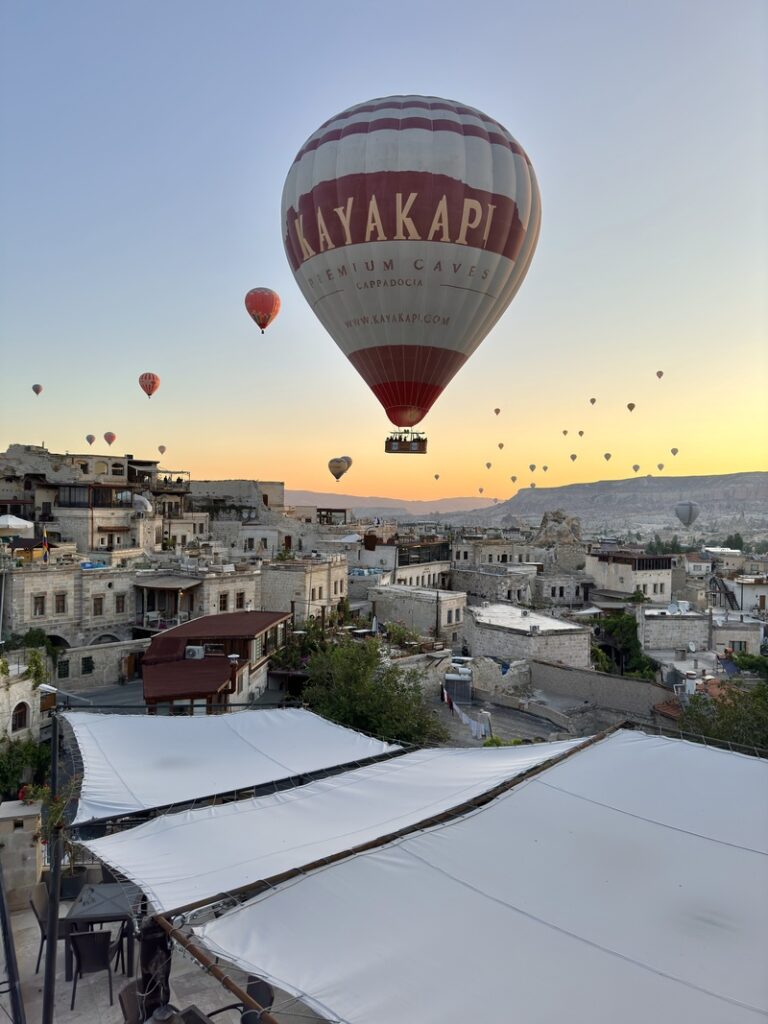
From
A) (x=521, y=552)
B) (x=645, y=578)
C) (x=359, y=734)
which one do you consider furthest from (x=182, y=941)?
(x=521, y=552)

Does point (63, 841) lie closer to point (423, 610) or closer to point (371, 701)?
point (371, 701)

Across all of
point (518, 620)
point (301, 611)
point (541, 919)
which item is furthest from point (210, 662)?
point (541, 919)

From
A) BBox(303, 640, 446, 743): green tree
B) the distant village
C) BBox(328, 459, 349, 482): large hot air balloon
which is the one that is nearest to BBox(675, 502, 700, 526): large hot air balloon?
the distant village

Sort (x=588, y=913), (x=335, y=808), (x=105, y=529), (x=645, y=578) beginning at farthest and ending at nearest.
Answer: (x=645, y=578)
(x=105, y=529)
(x=335, y=808)
(x=588, y=913)

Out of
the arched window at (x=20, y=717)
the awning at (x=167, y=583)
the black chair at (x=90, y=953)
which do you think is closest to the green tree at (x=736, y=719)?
the black chair at (x=90, y=953)

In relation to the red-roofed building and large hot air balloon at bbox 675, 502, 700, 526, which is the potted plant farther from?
large hot air balloon at bbox 675, 502, 700, 526

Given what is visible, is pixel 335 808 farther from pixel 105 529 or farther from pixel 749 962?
pixel 105 529

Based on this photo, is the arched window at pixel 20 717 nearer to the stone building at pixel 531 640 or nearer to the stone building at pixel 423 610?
the stone building at pixel 531 640
